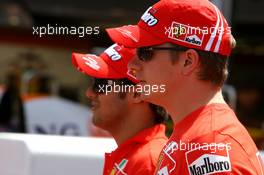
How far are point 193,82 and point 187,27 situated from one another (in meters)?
0.16

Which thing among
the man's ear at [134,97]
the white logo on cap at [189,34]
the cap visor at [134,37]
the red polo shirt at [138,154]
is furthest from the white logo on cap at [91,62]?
the white logo on cap at [189,34]

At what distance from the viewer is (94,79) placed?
114 inches

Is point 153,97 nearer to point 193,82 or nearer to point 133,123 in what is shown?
point 193,82

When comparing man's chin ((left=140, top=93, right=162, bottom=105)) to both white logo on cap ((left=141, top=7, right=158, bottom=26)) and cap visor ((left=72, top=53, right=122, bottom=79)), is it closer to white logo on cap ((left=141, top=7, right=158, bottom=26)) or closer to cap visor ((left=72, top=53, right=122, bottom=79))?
white logo on cap ((left=141, top=7, right=158, bottom=26))

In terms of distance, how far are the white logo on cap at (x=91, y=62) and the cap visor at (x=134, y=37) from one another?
53 cm

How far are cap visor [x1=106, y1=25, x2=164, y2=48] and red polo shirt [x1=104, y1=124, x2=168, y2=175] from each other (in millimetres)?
450

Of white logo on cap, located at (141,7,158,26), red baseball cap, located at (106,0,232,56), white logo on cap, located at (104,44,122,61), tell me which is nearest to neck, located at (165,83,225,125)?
red baseball cap, located at (106,0,232,56)

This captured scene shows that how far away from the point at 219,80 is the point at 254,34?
7.86 m

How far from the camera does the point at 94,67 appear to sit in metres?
2.84

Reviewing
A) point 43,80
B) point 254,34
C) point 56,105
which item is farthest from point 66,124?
point 254,34

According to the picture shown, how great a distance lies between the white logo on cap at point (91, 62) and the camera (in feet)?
9.33

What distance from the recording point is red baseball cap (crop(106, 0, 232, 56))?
2.02 meters

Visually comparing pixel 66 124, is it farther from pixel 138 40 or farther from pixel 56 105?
pixel 138 40

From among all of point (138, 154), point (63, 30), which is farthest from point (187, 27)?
point (63, 30)
